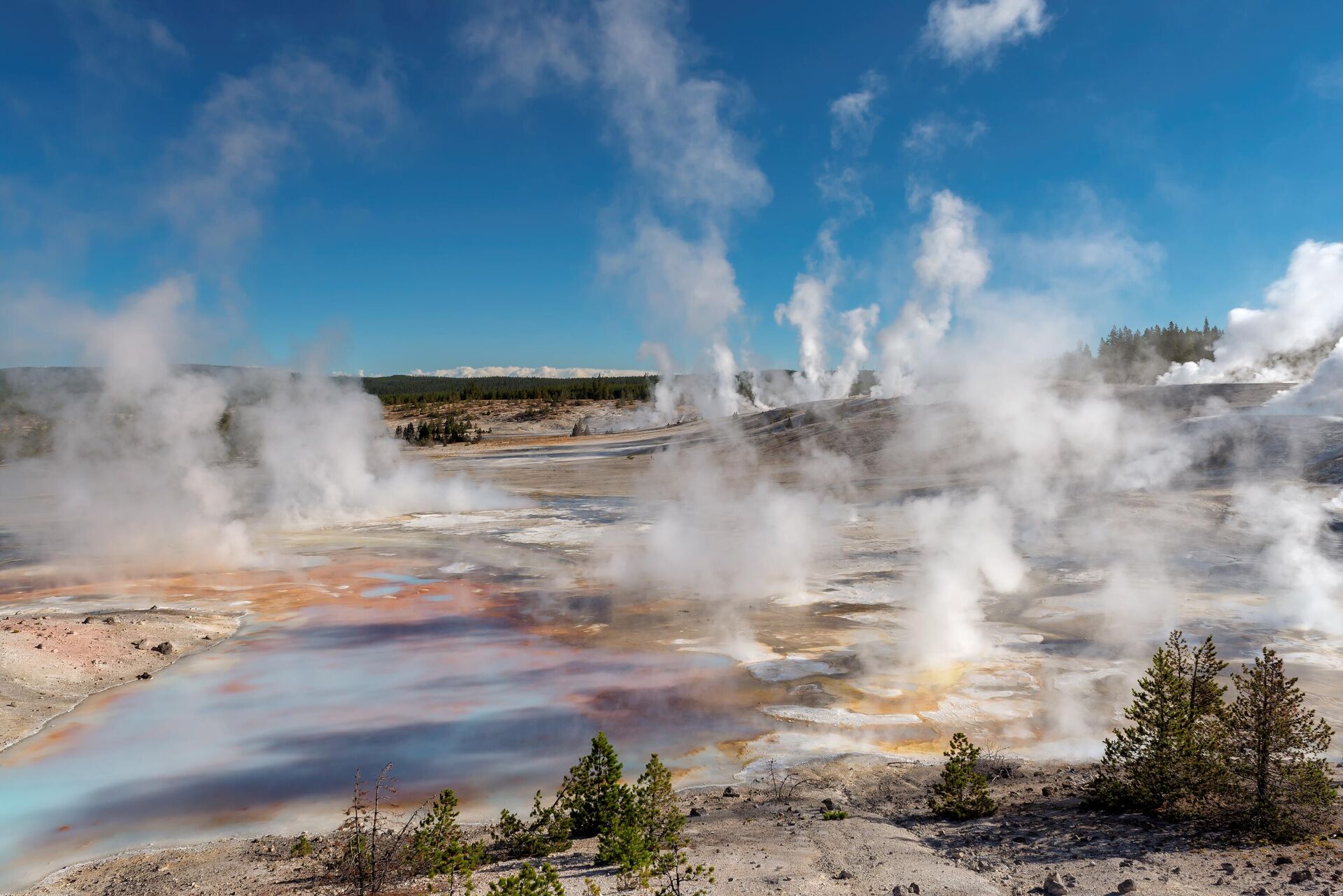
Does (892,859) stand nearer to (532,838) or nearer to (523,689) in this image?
(532,838)

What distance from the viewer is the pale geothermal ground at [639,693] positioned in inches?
254

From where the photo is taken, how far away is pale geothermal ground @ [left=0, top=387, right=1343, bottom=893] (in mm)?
6449

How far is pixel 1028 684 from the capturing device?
36.2ft

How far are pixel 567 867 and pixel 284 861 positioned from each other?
2.54m

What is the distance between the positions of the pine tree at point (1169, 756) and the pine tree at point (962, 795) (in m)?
0.99

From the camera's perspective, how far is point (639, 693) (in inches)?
430

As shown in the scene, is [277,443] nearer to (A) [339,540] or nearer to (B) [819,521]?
(A) [339,540]

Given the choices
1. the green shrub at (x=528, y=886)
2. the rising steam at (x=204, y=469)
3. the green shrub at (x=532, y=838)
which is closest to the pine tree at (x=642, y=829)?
the green shrub at (x=532, y=838)

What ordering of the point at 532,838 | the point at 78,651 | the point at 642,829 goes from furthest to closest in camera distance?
the point at 78,651, the point at 532,838, the point at 642,829

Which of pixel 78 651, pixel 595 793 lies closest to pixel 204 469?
pixel 78 651

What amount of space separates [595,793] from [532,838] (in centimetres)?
69

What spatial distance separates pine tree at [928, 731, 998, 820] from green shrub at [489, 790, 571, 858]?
11.4ft

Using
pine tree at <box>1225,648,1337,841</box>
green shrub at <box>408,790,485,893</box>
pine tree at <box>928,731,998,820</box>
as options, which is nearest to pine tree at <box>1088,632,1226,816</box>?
pine tree at <box>1225,648,1337,841</box>

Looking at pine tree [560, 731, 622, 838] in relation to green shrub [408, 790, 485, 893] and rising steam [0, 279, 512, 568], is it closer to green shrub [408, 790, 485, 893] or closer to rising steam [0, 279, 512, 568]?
green shrub [408, 790, 485, 893]
